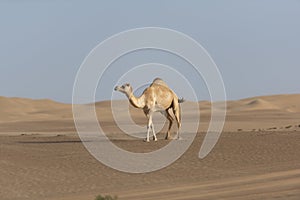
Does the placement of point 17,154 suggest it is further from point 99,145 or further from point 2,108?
point 2,108

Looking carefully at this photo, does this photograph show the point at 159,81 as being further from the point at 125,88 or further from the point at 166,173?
the point at 166,173

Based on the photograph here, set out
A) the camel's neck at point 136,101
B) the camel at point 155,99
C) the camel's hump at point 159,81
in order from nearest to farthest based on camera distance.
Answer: the camel's neck at point 136,101
the camel at point 155,99
the camel's hump at point 159,81

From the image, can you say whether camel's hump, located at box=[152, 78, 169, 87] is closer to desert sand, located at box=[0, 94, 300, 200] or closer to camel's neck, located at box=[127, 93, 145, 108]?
camel's neck, located at box=[127, 93, 145, 108]

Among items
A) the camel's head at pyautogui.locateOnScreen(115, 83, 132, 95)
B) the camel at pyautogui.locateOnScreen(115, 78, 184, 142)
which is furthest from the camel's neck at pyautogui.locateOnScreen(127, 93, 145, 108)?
the camel's head at pyautogui.locateOnScreen(115, 83, 132, 95)

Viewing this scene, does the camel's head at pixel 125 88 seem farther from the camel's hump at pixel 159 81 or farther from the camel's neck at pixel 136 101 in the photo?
the camel's hump at pixel 159 81

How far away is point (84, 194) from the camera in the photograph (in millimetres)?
19156

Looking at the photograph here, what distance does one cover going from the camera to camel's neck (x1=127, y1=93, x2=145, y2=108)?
28.4 m

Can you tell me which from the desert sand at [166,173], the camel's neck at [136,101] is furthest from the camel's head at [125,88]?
the desert sand at [166,173]

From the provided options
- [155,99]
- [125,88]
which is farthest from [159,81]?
[125,88]

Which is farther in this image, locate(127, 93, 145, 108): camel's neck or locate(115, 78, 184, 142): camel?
locate(115, 78, 184, 142): camel

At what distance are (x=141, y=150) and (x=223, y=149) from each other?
2.80 m

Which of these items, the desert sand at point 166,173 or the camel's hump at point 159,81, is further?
the camel's hump at point 159,81

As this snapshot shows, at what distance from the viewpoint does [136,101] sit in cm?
2883

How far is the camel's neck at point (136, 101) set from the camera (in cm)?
2838
